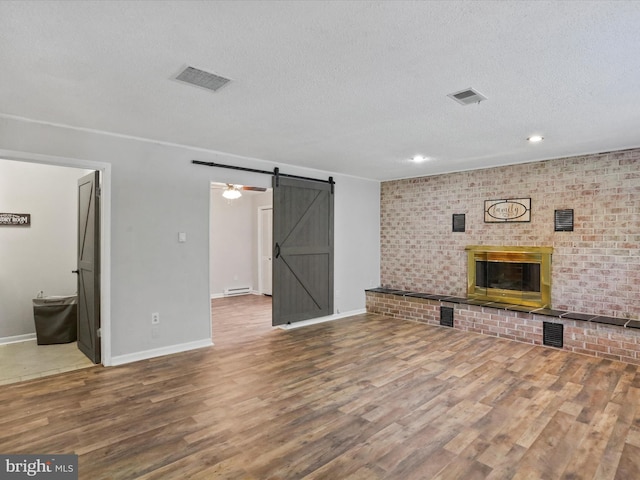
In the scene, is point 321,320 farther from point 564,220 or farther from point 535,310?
point 564,220

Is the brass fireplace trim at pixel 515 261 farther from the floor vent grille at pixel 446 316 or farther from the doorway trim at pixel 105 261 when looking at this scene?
the doorway trim at pixel 105 261

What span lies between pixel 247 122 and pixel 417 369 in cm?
300

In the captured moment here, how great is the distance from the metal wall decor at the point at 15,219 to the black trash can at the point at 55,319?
1028 millimetres

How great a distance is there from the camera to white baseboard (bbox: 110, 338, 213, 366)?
3926mm

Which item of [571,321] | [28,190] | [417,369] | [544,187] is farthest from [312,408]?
[28,190]

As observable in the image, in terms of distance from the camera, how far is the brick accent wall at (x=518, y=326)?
163 inches

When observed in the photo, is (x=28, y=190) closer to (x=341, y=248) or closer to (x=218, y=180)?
(x=218, y=180)

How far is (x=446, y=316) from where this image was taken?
221 inches

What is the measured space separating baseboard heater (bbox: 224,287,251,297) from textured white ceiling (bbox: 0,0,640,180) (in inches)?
204

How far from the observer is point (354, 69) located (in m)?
2.36

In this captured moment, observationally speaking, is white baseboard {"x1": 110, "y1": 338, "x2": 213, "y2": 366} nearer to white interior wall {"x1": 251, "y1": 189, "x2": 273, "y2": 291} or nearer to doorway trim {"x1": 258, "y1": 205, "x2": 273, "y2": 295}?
doorway trim {"x1": 258, "y1": 205, "x2": 273, "y2": 295}

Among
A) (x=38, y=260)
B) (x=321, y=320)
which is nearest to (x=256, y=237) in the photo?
(x=321, y=320)

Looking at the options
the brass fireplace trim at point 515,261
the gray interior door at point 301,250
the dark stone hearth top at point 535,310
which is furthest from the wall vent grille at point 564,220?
the gray interior door at point 301,250

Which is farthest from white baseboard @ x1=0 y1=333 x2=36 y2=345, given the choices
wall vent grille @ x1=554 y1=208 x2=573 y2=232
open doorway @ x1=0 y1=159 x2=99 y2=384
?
wall vent grille @ x1=554 y1=208 x2=573 y2=232
